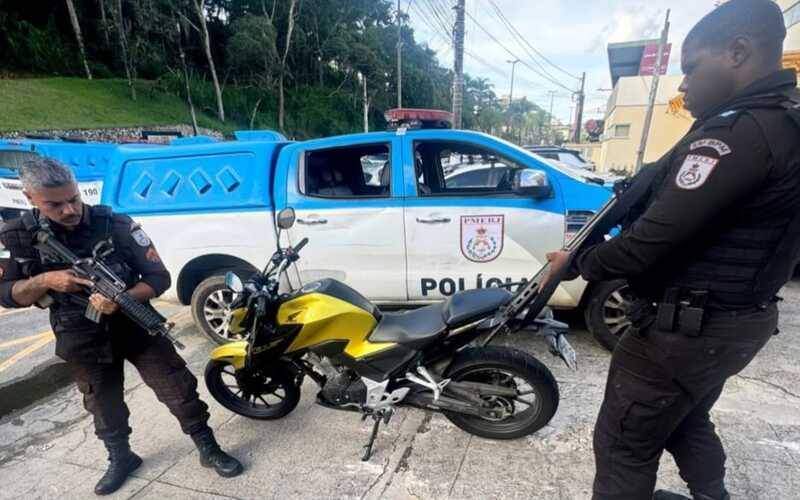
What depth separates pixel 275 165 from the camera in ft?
11.5

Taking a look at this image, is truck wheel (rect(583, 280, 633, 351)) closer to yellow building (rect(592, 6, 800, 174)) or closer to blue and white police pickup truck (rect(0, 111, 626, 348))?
blue and white police pickup truck (rect(0, 111, 626, 348))

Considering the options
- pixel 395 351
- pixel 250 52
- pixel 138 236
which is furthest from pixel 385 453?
pixel 250 52

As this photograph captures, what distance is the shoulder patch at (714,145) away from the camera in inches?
44.8

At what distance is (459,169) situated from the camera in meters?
4.69

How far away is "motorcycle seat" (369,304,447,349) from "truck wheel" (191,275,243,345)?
6.17ft

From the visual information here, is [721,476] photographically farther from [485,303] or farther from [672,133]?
[672,133]

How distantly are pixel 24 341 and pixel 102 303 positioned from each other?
10.9ft

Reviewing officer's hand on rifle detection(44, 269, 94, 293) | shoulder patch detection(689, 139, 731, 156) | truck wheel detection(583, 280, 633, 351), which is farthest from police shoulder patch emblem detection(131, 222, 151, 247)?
truck wheel detection(583, 280, 633, 351)

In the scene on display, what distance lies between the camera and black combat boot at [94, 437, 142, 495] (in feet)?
7.23

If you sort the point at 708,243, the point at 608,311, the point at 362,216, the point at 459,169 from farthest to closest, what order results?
the point at 459,169, the point at 362,216, the point at 608,311, the point at 708,243

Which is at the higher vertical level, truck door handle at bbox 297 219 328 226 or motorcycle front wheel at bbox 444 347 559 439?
truck door handle at bbox 297 219 328 226

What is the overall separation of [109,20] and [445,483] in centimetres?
3389

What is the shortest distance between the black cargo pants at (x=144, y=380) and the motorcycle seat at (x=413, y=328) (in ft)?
3.34

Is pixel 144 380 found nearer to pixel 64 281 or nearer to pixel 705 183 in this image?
pixel 64 281
